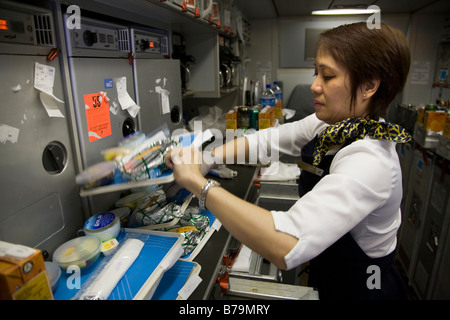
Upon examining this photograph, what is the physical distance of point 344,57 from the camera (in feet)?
3.38

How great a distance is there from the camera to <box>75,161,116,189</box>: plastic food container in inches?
41.8

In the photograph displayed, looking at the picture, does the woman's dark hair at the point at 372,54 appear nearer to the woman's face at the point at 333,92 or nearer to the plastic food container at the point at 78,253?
the woman's face at the point at 333,92

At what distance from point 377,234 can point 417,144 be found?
2.19m

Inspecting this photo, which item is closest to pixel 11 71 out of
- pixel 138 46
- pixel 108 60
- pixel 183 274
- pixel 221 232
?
pixel 108 60

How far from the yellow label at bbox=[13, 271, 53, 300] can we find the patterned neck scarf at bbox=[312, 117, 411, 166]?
0.94m

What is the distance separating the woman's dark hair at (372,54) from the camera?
0.99 metres

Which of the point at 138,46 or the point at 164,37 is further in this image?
the point at 164,37

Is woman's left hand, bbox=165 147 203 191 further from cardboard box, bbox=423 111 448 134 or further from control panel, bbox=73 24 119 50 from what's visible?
cardboard box, bbox=423 111 448 134

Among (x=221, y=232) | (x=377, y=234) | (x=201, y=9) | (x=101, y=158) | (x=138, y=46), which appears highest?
(x=201, y=9)

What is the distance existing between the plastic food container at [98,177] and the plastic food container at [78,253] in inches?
7.9

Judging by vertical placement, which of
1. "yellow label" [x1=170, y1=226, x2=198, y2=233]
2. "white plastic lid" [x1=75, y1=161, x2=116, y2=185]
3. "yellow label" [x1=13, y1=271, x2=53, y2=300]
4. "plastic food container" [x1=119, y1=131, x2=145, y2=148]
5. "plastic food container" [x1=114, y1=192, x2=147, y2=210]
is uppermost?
"plastic food container" [x1=119, y1=131, x2=145, y2=148]

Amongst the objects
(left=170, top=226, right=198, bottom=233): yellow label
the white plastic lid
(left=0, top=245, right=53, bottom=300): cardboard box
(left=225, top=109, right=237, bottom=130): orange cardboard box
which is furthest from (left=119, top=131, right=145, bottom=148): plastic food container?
(left=225, top=109, right=237, bottom=130): orange cardboard box

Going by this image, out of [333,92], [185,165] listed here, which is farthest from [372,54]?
[185,165]

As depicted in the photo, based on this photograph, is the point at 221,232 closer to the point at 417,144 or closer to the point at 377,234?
the point at 377,234
